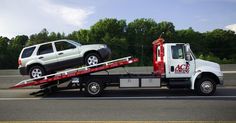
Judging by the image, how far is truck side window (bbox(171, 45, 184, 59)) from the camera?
1579 centimetres

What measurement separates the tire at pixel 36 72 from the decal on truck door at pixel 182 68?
553 cm

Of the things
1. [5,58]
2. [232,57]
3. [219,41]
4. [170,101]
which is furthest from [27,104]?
[219,41]

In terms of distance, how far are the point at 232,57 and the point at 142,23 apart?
26.3 metres

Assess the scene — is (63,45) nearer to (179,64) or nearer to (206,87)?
(179,64)

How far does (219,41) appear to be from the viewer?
91438 mm

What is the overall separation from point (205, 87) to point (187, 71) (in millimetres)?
975

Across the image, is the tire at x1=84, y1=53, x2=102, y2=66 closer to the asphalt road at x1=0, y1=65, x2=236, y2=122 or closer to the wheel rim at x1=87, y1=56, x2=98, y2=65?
the wheel rim at x1=87, y1=56, x2=98, y2=65

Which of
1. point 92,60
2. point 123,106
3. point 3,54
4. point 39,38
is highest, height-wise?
point 39,38

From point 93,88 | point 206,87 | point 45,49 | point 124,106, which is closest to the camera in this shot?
point 124,106

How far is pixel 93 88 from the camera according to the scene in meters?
15.6

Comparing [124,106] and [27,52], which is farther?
[27,52]

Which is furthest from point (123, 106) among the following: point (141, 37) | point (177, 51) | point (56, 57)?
point (141, 37)

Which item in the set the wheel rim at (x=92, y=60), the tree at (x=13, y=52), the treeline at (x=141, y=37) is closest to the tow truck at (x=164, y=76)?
the wheel rim at (x=92, y=60)

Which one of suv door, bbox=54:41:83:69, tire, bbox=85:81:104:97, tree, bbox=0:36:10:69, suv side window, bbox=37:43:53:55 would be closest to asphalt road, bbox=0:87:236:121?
tire, bbox=85:81:104:97
